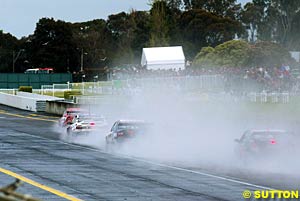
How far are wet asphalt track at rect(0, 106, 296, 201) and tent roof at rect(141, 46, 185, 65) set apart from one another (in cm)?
6626

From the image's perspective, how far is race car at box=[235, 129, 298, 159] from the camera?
72.5 feet

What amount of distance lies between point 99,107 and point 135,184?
34414 millimetres

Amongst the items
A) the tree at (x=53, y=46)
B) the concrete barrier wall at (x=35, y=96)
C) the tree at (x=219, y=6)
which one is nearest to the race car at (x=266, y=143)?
the concrete barrier wall at (x=35, y=96)

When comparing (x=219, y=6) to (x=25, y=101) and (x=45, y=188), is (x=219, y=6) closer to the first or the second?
(x=25, y=101)

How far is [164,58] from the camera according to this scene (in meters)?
97.1

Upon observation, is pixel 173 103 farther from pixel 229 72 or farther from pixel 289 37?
pixel 289 37

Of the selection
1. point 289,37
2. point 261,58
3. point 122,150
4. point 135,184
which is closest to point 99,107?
point 261,58

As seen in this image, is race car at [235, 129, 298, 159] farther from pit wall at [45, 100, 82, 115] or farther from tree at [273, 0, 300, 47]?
tree at [273, 0, 300, 47]

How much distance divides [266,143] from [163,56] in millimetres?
75646

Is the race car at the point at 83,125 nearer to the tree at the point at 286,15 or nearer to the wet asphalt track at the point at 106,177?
the wet asphalt track at the point at 106,177

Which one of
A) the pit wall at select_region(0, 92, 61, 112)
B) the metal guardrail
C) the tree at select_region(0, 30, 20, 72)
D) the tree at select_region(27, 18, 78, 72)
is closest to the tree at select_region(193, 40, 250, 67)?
the pit wall at select_region(0, 92, 61, 112)

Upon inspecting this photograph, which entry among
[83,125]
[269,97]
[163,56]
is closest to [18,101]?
[163,56]

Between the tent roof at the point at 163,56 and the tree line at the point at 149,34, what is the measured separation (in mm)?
17623

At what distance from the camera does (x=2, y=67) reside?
16012 centimetres
